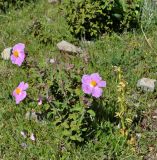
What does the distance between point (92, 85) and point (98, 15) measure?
197 centimetres

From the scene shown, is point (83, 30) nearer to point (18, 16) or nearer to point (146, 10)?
point (146, 10)

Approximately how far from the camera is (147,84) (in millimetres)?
4750

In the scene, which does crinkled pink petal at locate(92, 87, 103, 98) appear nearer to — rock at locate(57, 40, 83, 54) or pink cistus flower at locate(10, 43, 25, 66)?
pink cistus flower at locate(10, 43, 25, 66)

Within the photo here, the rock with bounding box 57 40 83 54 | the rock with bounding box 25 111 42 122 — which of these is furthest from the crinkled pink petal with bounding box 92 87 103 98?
the rock with bounding box 57 40 83 54

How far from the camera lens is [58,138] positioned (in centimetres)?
418

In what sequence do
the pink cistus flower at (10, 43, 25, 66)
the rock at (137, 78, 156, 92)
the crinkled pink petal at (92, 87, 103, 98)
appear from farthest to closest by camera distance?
the rock at (137, 78, 156, 92) → the pink cistus flower at (10, 43, 25, 66) → the crinkled pink petal at (92, 87, 103, 98)

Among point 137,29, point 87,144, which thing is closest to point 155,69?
point 137,29

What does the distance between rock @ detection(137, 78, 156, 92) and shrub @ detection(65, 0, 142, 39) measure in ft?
3.51

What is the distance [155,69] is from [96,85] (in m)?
1.43

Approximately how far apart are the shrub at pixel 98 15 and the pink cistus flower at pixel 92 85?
1.86 m

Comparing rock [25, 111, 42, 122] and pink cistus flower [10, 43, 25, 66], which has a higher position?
pink cistus flower [10, 43, 25, 66]

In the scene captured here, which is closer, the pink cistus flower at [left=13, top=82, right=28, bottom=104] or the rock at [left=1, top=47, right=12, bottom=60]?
the pink cistus flower at [left=13, top=82, right=28, bottom=104]

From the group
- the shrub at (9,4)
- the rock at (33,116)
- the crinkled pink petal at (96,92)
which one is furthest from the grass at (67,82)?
the crinkled pink petal at (96,92)

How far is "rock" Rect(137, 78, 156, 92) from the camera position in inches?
186
